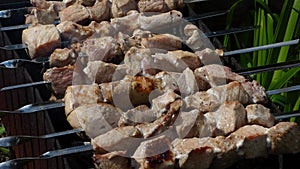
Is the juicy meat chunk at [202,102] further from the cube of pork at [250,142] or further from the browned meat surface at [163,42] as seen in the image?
the browned meat surface at [163,42]

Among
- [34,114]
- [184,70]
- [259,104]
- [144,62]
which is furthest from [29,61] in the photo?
[259,104]

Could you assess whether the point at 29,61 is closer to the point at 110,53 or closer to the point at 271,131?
the point at 110,53

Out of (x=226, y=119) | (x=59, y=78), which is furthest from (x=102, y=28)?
(x=226, y=119)

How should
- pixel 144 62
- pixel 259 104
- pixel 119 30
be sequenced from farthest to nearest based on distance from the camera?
pixel 119 30, pixel 144 62, pixel 259 104

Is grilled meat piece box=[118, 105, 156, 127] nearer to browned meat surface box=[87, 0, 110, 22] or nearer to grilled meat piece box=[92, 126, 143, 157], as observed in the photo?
grilled meat piece box=[92, 126, 143, 157]

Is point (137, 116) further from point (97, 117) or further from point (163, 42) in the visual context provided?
point (163, 42)
